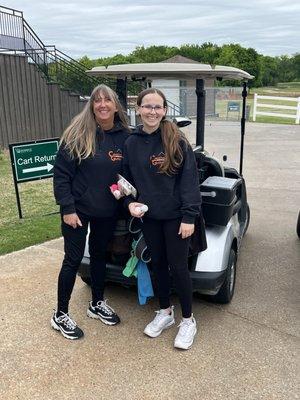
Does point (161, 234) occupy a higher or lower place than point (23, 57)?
lower

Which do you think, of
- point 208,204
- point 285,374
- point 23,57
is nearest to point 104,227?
point 208,204

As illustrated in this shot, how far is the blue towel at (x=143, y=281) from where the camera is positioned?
3029 millimetres

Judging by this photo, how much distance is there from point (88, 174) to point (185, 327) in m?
1.18

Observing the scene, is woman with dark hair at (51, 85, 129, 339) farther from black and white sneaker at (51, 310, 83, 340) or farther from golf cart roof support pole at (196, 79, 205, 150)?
golf cart roof support pole at (196, 79, 205, 150)

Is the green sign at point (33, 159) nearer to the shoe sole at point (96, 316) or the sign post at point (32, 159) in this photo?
the sign post at point (32, 159)

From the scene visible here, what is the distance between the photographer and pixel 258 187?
7684mm

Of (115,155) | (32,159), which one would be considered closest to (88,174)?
(115,155)

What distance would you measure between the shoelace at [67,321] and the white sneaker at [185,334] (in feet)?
2.28

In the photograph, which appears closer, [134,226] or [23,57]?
[134,226]

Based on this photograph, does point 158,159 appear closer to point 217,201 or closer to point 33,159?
point 217,201

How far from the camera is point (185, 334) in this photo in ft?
9.51

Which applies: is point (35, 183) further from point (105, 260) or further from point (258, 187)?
point (105, 260)

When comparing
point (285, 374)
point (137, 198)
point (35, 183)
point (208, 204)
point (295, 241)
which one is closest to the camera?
point (285, 374)

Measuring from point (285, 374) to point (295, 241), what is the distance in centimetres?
→ 244
